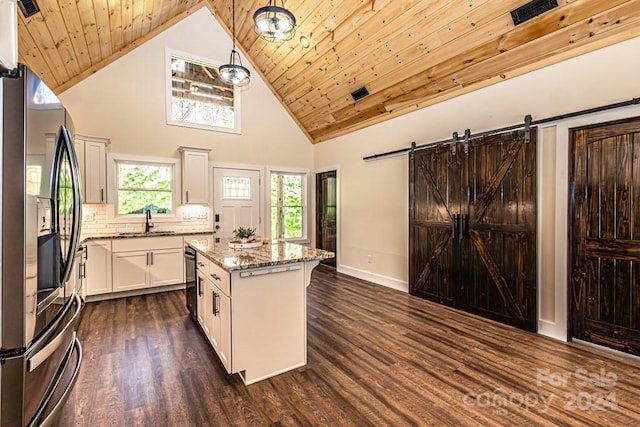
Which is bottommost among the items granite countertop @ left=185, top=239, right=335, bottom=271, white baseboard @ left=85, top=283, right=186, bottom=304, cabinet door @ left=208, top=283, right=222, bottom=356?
white baseboard @ left=85, top=283, right=186, bottom=304

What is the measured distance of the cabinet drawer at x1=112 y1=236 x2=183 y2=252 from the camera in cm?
438

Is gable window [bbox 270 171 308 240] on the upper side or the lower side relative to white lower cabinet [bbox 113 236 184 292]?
upper

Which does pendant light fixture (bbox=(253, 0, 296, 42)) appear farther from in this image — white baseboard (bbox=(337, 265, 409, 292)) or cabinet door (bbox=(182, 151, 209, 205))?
white baseboard (bbox=(337, 265, 409, 292))

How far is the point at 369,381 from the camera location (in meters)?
2.30

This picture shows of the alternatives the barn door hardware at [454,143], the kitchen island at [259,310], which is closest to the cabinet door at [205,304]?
the kitchen island at [259,310]

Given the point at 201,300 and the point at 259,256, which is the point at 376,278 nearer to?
the point at 201,300

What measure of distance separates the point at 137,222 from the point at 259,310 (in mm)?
3752

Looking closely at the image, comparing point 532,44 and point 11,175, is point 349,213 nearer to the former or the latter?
point 532,44

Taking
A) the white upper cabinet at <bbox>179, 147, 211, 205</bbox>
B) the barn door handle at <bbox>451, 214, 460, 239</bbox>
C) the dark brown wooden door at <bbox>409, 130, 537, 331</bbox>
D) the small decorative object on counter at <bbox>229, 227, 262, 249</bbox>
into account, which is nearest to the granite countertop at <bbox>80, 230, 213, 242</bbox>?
the white upper cabinet at <bbox>179, 147, 211, 205</bbox>

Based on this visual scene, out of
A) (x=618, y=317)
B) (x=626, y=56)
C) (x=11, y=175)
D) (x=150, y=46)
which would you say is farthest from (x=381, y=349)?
(x=150, y=46)

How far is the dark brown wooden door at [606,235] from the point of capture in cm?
258

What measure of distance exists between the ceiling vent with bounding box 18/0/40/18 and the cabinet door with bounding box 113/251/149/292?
2878 mm

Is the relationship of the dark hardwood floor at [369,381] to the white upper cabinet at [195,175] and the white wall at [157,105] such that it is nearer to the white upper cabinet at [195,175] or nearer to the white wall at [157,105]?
the white upper cabinet at [195,175]

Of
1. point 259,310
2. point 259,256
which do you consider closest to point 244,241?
point 259,256
